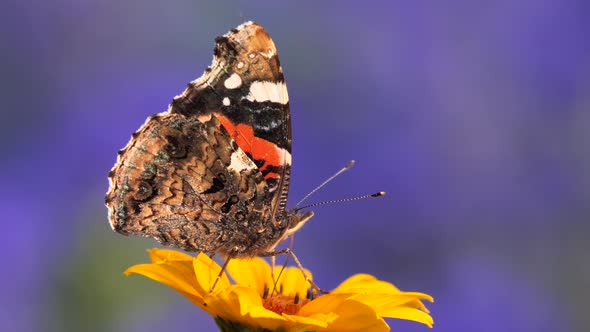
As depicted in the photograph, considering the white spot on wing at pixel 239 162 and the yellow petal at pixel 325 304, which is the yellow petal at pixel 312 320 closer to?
the yellow petal at pixel 325 304

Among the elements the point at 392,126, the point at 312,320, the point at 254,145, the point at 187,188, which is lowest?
the point at 312,320

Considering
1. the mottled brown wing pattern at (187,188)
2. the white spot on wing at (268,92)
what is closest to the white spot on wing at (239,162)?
the mottled brown wing pattern at (187,188)

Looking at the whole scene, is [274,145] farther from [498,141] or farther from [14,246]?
[498,141]

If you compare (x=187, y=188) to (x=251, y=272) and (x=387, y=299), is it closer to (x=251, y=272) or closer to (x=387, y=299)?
(x=251, y=272)

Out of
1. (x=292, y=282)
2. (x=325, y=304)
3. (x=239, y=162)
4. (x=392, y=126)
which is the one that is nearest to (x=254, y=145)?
(x=239, y=162)

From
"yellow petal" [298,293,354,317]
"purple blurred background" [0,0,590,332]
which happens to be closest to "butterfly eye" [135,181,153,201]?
"yellow petal" [298,293,354,317]

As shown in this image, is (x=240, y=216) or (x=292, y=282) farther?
(x=292, y=282)

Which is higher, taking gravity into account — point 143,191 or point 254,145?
point 254,145

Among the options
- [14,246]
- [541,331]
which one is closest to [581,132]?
[541,331]
